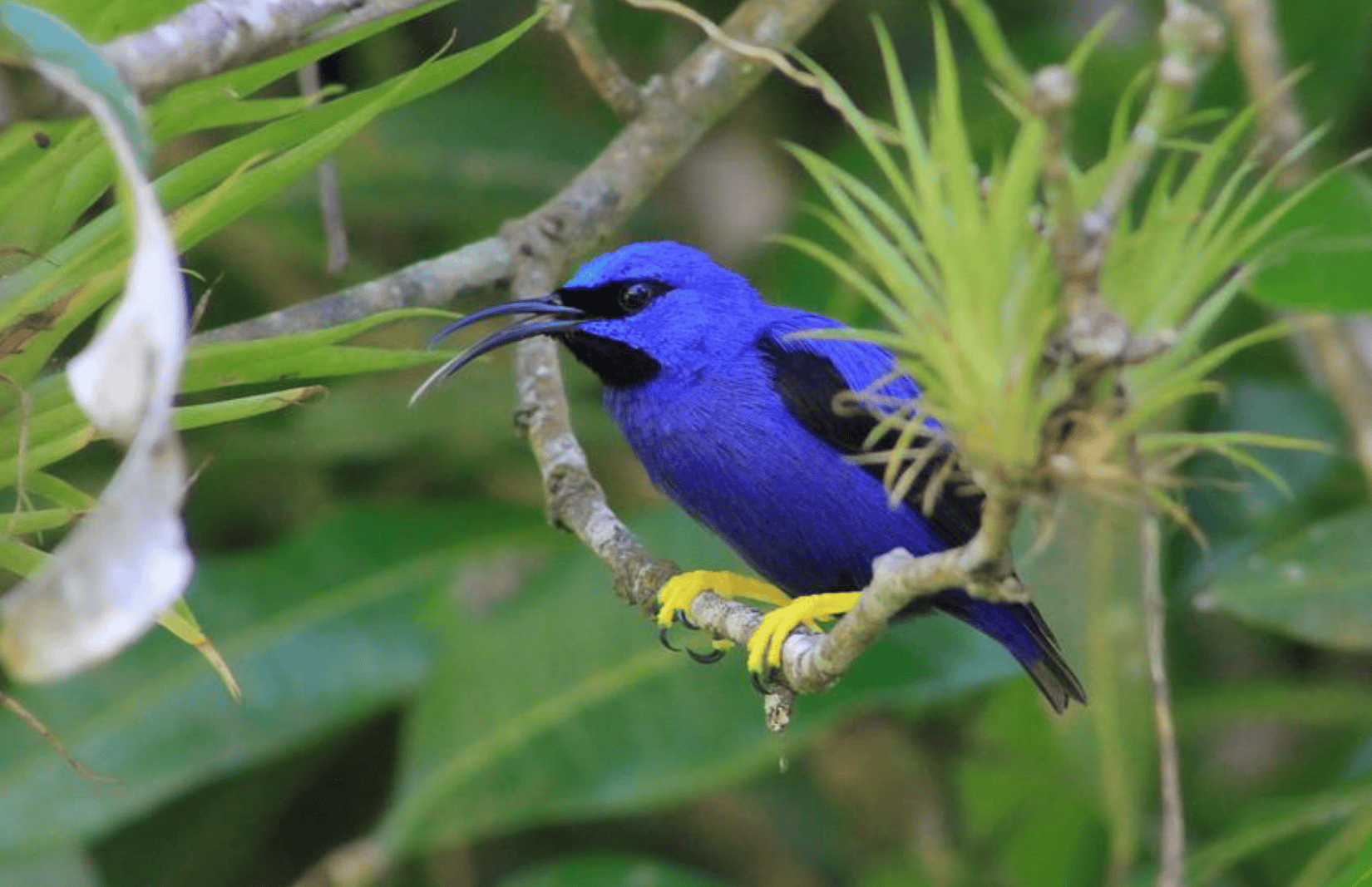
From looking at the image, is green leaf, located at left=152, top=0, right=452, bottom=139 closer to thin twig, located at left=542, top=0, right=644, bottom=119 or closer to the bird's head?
thin twig, located at left=542, top=0, right=644, bottom=119

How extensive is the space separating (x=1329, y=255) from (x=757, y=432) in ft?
3.71

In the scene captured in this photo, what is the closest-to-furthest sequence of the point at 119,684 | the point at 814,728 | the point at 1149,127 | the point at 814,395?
the point at 1149,127, the point at 814,395, the point at 814,728, the point at 119,684

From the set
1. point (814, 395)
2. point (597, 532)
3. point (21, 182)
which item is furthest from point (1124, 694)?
point (21, 182)

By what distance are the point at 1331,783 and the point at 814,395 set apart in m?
2.03

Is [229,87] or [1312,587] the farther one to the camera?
[1312,587]

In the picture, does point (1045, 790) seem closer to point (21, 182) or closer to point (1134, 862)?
point (1134, 862)

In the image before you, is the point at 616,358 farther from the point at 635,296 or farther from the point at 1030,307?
the point at 1030,307

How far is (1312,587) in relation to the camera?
3662 mm

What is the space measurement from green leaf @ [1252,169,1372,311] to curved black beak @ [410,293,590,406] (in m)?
1.22

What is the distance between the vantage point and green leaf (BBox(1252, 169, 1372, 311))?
10.7ft

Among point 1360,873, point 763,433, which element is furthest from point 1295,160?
point 1360,873

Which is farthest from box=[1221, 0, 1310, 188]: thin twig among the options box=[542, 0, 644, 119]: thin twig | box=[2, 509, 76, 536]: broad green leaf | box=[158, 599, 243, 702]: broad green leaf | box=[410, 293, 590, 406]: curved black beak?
box=[2, 509, 76, 536]: broad green leaf

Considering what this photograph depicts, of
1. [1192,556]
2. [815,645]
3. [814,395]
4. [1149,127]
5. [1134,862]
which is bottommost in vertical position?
[1134,862]

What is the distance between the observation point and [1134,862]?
4426mm
